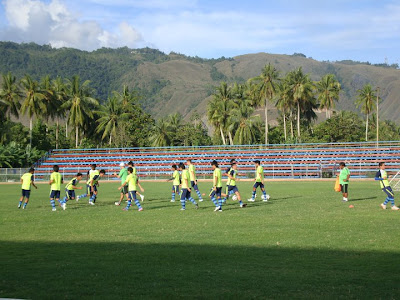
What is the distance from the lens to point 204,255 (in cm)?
1090

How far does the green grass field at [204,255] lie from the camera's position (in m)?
8.09

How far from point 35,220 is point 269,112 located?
169 metres

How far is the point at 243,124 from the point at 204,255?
71902 millimetres

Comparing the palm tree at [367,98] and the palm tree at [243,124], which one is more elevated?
the palm tree at [367,98]

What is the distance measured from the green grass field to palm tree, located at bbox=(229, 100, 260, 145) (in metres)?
62.8

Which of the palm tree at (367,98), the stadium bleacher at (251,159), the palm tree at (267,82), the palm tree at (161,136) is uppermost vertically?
the palm tree at (267,82)

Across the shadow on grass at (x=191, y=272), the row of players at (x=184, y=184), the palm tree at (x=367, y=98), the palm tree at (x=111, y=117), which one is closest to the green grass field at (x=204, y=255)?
the shadow on grass at (x=191, y=272)

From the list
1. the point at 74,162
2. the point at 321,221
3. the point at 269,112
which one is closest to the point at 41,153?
the point at 74,162

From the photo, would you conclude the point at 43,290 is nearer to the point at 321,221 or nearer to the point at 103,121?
the point at 321,221

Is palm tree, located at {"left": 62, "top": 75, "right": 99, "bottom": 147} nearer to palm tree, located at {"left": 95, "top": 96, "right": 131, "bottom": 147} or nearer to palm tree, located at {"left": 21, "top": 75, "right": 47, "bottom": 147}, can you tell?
palm tree, located at {"left": 95, "top": 96, "right": 131, "bottom": 147}

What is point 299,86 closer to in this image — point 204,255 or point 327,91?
point 327,91

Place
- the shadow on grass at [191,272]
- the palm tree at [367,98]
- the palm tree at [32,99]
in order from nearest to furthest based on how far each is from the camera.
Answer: the shadow on grass at [191,272] < the palm tree at [32,99] < the palm tree at [367,98]

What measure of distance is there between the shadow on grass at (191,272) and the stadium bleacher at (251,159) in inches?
1623

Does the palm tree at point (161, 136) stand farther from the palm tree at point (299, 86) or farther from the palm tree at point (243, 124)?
the palm tree at point (299, 86)
